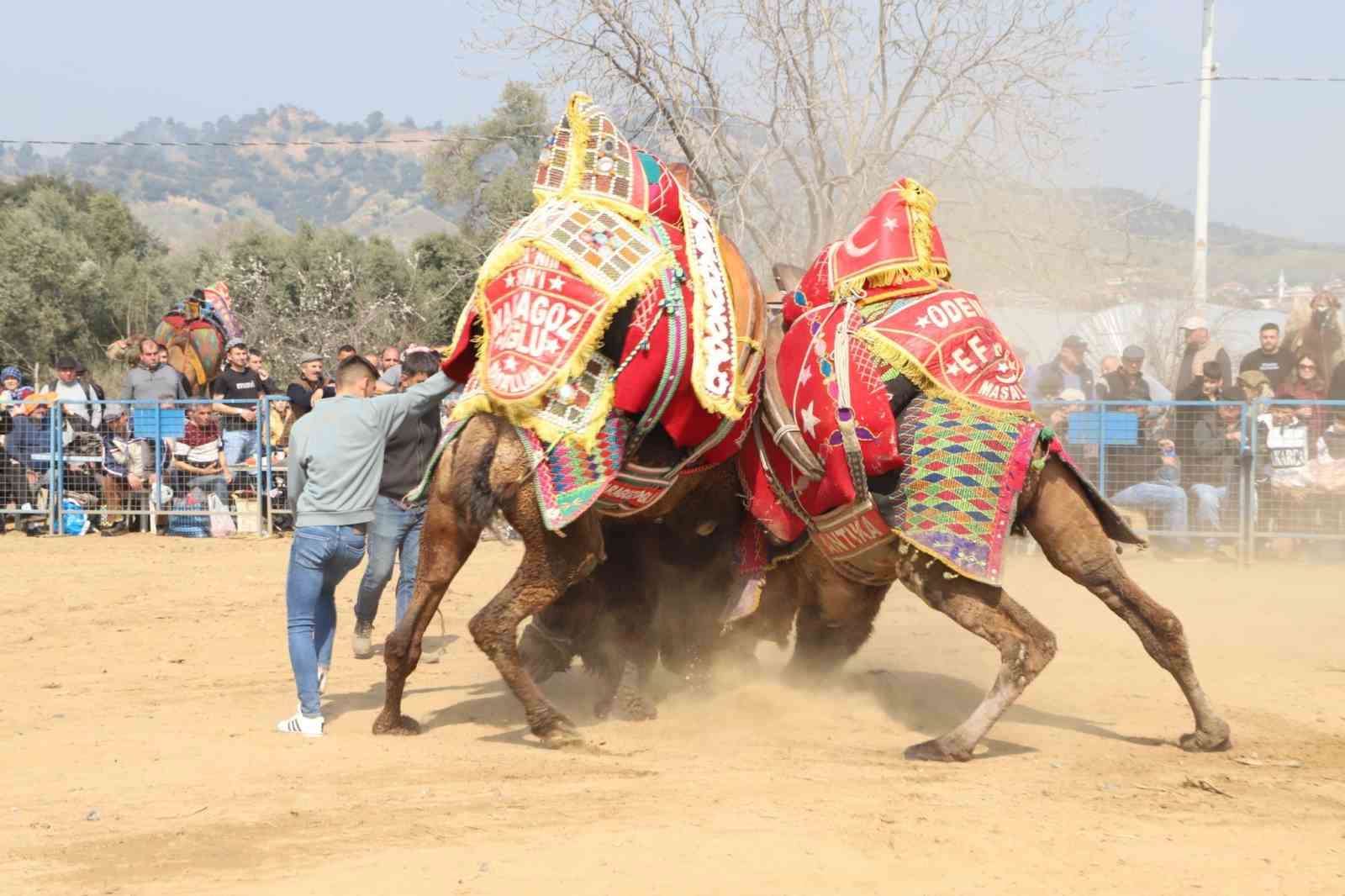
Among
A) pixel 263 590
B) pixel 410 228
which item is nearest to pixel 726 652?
pixel 263 590

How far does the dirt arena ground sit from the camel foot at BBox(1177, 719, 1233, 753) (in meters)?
0.10

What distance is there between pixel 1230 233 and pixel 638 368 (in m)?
62.2

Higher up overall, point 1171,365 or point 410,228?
point 410,228

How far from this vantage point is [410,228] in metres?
151

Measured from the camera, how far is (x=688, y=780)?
5543 mm

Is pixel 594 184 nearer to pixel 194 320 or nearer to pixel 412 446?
pixel 412 446

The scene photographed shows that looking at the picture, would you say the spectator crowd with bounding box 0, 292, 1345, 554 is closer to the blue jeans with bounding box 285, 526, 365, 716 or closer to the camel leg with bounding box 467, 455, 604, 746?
the blue jeans with bounding box 285, 526, 365, 716

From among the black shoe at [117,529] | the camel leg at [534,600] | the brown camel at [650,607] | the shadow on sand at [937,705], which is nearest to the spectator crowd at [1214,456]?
the shadow on sand at [937,705]

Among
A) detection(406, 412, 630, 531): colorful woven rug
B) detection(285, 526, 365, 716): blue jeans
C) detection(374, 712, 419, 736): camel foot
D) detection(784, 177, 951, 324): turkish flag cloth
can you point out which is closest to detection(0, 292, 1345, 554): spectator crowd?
detection(285, 526, 365, 716): blue jeans

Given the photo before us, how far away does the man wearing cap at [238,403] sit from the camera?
14469 millimetres

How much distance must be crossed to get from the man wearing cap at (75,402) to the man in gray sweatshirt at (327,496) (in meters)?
9.08

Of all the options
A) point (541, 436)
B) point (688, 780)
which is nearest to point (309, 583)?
point (541, 436)

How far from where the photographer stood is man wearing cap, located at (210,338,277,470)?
14.5 m

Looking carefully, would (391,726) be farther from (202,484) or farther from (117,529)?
(117,529)
